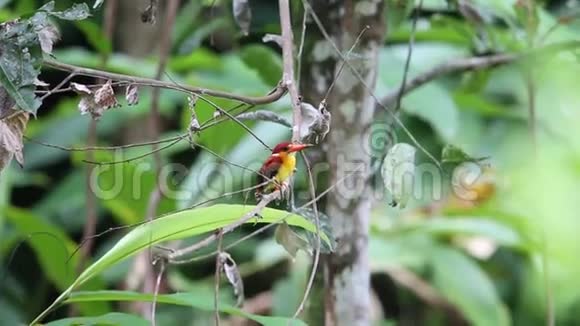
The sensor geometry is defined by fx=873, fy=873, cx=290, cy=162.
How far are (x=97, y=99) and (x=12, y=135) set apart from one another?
3.7 inches

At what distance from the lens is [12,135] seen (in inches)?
34.9

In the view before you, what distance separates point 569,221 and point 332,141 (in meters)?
0.85

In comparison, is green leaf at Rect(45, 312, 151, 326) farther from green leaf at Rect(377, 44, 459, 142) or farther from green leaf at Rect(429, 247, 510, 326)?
green leaf at Rect(429, 247, 510, 326)

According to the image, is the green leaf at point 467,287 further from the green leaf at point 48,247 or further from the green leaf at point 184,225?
the green leaf at point 184,225

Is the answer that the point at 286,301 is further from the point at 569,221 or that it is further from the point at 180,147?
the point at 569,221

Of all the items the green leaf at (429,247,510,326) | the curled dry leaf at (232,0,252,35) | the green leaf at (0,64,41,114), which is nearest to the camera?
the green leaf at (0,64,41,114)

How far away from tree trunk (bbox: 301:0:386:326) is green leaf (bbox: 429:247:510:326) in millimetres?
1013

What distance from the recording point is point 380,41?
1.33 metres

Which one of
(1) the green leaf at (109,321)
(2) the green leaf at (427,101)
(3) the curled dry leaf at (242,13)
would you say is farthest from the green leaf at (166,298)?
(2) the green leaf at (427,101)

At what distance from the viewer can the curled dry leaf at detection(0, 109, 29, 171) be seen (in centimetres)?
87

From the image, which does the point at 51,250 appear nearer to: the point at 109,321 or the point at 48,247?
the point at 48,247

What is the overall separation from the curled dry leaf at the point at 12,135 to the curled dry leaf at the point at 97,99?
0.06 m

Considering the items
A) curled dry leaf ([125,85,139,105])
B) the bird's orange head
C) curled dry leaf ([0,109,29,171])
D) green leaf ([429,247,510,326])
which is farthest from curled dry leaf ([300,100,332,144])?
green leaf ([429,247,510,326])

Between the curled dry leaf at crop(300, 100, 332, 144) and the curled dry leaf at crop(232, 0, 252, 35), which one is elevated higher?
the curled dry leaf at crop(232, 0, 252, 35)
